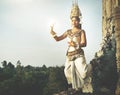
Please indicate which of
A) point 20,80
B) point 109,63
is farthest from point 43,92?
point 109,63

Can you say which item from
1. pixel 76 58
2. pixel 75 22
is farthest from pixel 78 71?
pixel 75 22

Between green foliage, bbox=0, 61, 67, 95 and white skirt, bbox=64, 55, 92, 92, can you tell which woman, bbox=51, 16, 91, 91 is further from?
green foliage, bbox=0, 61, 67, 95

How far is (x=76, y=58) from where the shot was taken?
11008 millimetres

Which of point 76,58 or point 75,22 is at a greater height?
point 75,22

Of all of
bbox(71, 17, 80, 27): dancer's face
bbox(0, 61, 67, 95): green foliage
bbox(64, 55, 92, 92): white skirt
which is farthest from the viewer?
bbox(0, 61, 67, 95): green foliage

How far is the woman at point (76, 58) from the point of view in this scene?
1088cm

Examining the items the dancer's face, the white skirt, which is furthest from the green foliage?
the white skirt

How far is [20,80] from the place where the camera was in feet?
188

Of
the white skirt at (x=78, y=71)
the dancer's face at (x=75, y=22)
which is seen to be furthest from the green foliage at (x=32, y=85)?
the white skirt at (x=78, y=71)

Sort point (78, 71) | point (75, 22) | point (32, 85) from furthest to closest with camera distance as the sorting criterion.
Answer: point (32, 85) < point (75, 22) < point (78, 71)

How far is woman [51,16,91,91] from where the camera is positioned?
10.9m

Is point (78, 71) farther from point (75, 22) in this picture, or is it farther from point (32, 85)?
point (32, 85)

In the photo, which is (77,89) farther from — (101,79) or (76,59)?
(101,79)

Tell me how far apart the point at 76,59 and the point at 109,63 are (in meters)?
24.1
